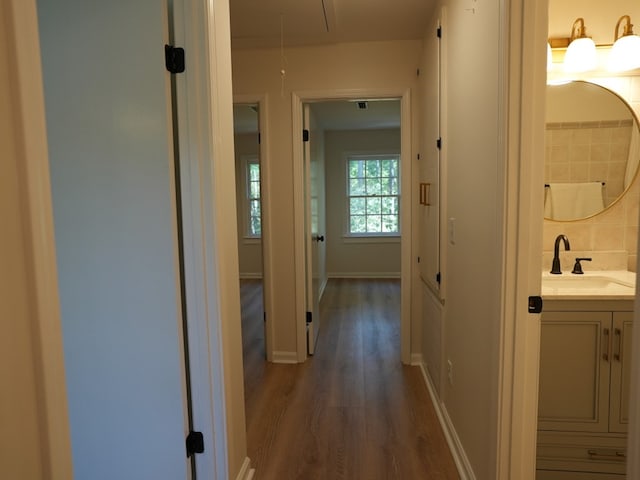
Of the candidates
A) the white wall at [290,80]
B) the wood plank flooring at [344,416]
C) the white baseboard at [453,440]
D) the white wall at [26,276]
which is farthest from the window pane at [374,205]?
the white wall at [26,276]

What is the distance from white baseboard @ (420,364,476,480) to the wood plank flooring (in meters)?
0.04

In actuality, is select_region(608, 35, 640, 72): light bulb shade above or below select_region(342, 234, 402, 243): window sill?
above

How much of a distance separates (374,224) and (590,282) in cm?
477

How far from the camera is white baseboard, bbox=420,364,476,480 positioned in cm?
180

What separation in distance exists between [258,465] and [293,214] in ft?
5.88

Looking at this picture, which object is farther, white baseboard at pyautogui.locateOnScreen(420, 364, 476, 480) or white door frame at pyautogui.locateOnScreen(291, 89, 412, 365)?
white door frame at pyautogui.locateOnScreen(291, 89, 412, 365)

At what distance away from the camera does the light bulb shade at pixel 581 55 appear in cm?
206

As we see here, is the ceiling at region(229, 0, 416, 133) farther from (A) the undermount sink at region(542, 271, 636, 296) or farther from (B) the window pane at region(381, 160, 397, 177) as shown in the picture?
(B) the window pane at region(381, 160, 397, 177)

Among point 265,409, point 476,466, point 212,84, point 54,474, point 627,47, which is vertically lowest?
point 265,409

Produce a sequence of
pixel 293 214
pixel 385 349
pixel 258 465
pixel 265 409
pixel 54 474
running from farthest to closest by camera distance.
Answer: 1. pixel 385 349
2. pixel 293 214
3. pixel 265 409
4. pixel 258 465
5. pixel 54 474

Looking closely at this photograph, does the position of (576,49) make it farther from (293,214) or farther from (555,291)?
(293,214)

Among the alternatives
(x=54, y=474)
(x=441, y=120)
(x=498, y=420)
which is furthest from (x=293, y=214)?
(x=54, y=474)

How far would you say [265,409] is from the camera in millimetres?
2535

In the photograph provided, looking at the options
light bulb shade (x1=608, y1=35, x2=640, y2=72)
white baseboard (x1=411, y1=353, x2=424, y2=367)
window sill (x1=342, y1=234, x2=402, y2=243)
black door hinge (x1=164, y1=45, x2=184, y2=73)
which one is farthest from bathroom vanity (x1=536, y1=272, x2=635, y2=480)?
window sill (x1=342, y1=234, x2=402, y2=243)
